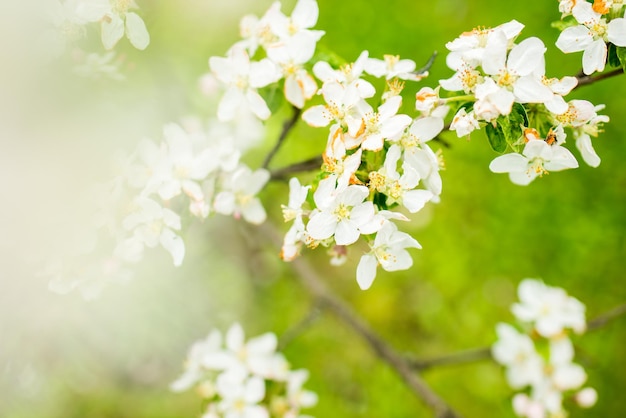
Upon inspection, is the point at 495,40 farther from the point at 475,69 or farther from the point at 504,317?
the point at 504,317

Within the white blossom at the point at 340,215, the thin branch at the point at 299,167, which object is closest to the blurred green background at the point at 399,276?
the thin branch at the point at 299,167

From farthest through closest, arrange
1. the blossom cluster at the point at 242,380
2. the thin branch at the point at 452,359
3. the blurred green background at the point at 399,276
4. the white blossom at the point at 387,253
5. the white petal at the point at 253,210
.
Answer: the blurred green background at the point at 399,276 → the thin branch at the point at 452,359 → the blossom cluster at the point at 242,380 → the white petal at the point at 253,210 → the white blossom at the point at 387,253

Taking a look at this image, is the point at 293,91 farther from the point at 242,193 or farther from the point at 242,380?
the point at 242,380

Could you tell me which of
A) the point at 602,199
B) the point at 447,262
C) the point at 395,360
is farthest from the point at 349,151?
the point at 602,199

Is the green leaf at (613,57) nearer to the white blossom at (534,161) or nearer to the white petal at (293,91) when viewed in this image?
the white blossom at (534,161)

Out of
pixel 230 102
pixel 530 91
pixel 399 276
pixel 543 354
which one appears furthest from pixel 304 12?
pixel 399 276
